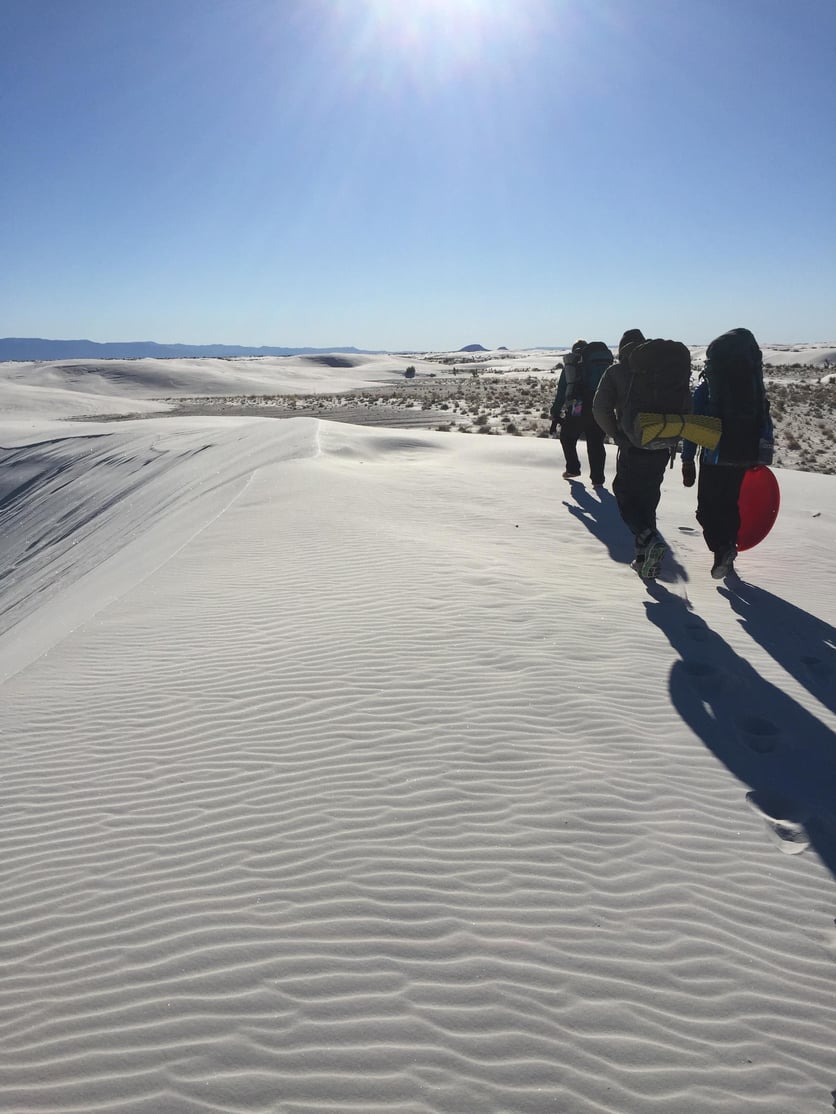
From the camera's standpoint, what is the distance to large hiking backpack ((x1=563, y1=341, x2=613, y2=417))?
1050cm

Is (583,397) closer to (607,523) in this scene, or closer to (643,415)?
(607,523)

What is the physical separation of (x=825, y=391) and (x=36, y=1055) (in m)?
35.3

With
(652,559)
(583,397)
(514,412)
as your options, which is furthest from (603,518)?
(514,412)

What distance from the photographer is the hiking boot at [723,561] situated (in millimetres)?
6887

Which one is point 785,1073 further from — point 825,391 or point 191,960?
point 825,391

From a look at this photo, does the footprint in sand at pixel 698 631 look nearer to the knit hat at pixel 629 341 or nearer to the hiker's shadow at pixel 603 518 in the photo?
the hiker's shadow at pixel 603 518

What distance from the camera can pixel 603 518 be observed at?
9844 millimetres

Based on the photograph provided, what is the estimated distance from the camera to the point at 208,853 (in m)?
3.20

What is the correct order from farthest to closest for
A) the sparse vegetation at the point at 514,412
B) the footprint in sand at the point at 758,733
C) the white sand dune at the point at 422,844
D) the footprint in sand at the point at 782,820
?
the sparse vegetation at the point at 514,412
the footprint in sand at the point at 758,733
the footprint in sand at the point at 782,820
the white sand dune at the point at 422,844

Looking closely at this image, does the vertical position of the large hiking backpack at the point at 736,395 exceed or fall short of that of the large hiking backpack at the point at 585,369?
it falls short

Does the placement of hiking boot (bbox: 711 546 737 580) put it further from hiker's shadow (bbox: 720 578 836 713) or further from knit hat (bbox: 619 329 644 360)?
knit hat (bbox: 619 329 644 360)

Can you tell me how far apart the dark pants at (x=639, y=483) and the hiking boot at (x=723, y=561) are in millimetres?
702

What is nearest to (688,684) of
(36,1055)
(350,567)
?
(350,567)

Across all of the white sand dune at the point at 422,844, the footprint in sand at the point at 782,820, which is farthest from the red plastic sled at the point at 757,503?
the footprint in sand at the point at 782,820
